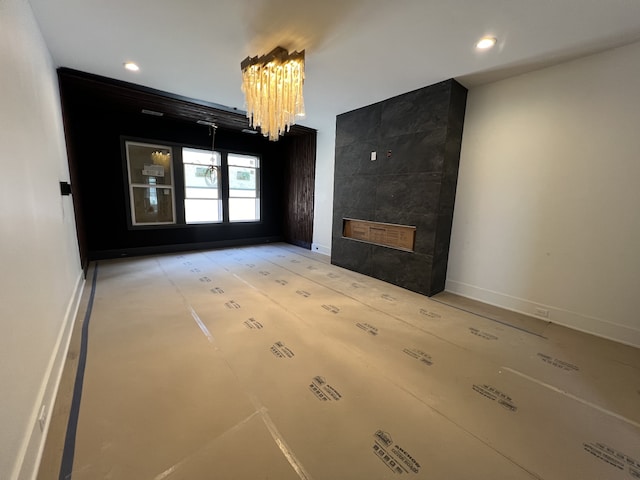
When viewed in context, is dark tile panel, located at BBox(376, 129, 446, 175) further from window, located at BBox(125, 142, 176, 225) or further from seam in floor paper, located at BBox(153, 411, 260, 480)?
window, located at BBox(125, 142, 176, 225)

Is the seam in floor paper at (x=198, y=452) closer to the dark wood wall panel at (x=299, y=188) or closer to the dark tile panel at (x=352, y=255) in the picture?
the dark tile panel at (x=352, y=255)

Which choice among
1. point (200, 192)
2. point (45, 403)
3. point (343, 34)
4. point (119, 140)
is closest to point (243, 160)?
point (200, 192)

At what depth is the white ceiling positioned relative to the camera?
1980 mm

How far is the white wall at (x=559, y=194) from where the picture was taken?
7.79 ft

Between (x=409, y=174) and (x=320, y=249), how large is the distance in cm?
297

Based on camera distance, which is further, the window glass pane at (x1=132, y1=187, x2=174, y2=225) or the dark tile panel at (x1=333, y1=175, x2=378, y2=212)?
the window glass pane at (x1=132, y1=187, x2=174, y2=225)

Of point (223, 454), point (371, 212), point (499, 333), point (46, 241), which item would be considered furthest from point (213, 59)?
point (499, 333)

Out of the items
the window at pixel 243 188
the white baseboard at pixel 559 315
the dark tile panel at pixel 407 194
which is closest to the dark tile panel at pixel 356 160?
the dark tile panel at pixel 407 194

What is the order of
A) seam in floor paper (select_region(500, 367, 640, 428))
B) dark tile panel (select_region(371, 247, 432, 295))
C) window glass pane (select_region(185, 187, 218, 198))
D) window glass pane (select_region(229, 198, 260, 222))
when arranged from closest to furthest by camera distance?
seam in floor paper (select_region(500, 367, 640, 428)) < dark tile panel (select_region(371, 247, 432, 295)) < window glass pane (select_region(185, 187, 218, 198)) < window glass pane (select_region(229, 198, 260, 222))

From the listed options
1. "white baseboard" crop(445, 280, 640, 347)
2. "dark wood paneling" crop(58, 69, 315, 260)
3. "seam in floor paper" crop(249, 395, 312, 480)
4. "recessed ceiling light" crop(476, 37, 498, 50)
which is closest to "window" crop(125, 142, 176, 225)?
"dark wood paneling" crop(58, 69, 315, 260)

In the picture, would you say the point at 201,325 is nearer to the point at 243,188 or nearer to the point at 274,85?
the point at 274,85

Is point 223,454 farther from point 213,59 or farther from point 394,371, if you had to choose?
point 213,59

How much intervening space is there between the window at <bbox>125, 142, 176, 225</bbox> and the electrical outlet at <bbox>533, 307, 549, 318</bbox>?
6.36 m

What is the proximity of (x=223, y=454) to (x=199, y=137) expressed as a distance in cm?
575
